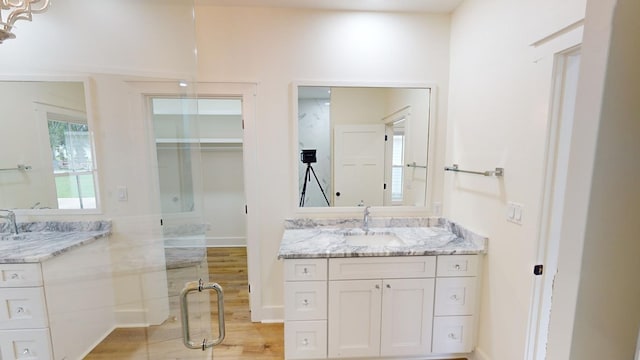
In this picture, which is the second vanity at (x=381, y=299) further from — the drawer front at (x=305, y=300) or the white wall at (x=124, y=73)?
the white wall at (x=124, y=73)

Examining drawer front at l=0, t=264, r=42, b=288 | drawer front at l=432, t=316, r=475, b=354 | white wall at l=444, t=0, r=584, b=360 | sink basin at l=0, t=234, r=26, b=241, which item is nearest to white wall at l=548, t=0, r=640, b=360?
white wall at l=444, t=0, r=584, b=360

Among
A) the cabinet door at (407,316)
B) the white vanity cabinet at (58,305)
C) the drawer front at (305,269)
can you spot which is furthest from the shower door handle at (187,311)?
the cabinet door at (407,316)

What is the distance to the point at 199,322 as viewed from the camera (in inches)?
83.1

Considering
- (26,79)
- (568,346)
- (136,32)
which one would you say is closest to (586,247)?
(568,346)

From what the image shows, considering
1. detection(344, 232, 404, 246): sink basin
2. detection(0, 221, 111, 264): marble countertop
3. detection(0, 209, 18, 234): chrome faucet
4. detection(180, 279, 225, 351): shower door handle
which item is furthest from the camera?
detection(344, 232, 404, 246): sink basin

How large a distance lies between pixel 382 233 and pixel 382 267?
49 cm

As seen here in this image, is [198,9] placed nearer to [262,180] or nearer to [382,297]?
[262,180]

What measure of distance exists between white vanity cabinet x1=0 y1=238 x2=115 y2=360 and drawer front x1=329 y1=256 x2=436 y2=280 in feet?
5.77

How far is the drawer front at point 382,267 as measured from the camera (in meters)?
1.80

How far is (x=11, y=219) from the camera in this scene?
1.78 metres

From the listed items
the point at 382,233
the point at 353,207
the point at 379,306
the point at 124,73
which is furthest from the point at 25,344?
the point at 382,233

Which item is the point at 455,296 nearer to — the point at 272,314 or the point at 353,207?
the point at 353,207

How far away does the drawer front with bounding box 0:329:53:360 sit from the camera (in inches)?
60.7

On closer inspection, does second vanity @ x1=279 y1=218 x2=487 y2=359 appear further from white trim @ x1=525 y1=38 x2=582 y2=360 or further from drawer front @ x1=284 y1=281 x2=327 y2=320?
white trim @ x1=525 y1=38 x2=582 y2=360
